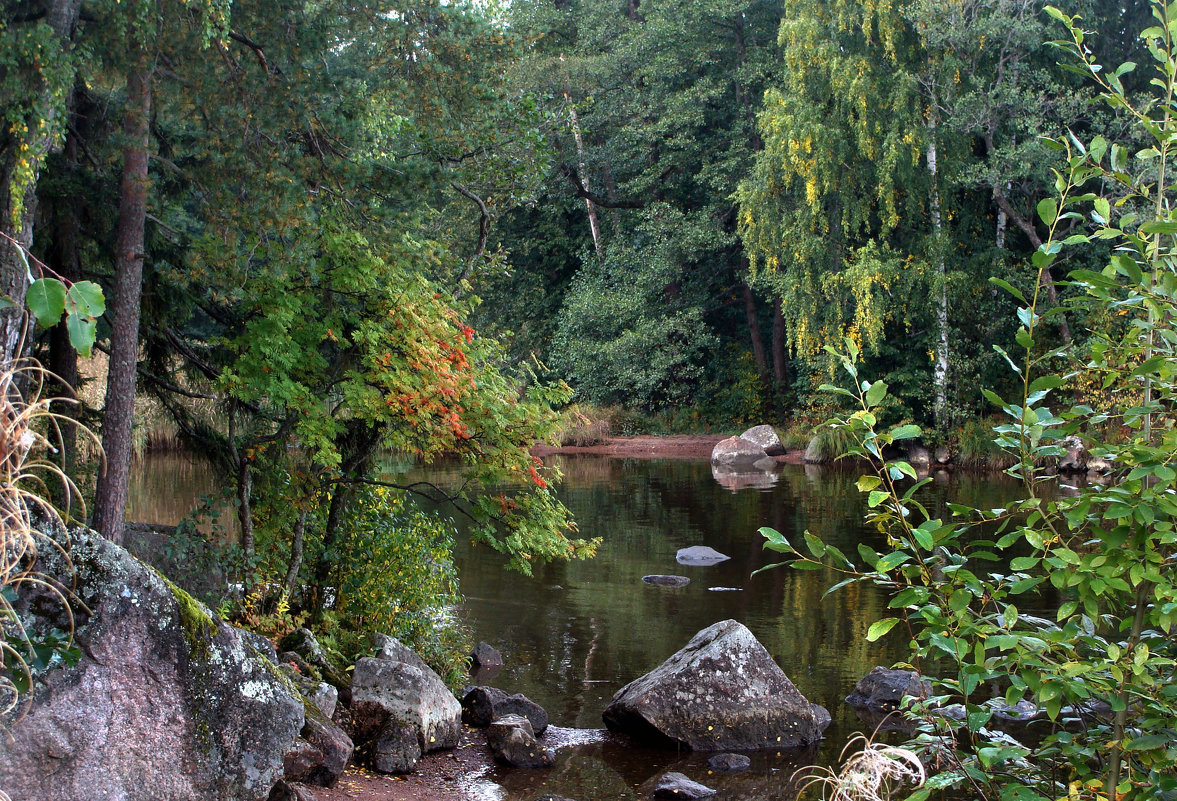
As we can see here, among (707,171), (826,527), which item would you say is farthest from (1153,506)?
(707,171)

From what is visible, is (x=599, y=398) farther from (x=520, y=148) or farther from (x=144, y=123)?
(x=144, y=123)

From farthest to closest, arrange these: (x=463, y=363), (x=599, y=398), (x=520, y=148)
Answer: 1. (x=599, y=398)
2. (x=520, y=148)
3. (x=463, y=363)

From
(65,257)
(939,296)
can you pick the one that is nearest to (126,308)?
(65,257)

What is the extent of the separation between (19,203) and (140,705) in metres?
3.44

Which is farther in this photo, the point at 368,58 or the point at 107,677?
the point at 368,58

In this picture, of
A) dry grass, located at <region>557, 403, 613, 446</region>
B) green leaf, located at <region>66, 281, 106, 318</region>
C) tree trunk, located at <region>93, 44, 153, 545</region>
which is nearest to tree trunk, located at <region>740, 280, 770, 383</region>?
dry grass, located at <region>557, 403, 613, 446</region>

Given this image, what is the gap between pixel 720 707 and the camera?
26.6ft

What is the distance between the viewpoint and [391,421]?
322 inches

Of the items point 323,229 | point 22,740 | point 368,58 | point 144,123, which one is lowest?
point 22,740

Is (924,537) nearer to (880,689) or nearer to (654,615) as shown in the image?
→ (880,689)

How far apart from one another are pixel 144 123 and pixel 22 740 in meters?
4.91

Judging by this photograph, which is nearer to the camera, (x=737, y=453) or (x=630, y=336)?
(x=737, y=453)

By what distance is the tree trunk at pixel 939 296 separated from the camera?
23.9 meters

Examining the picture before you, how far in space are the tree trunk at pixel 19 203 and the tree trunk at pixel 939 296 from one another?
20.8 metres
